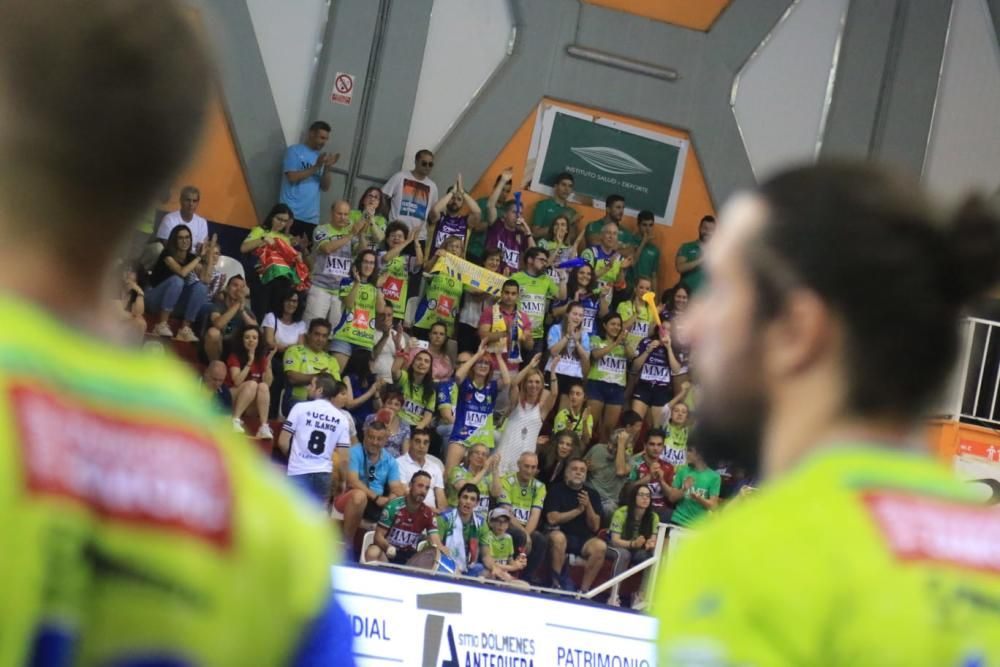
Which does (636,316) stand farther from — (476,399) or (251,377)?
(251,377)

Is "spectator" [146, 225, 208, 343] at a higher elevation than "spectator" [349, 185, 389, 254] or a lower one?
lower

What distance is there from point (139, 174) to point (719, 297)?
819 mm

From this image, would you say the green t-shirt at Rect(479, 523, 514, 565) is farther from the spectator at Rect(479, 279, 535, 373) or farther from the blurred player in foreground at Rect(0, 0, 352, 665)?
the blurred player in foreground at Rect(0, 0, 352, 665)

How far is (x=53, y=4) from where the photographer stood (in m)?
1.37

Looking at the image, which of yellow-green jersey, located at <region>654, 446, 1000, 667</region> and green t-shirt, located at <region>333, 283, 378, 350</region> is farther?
green t-shirt, located at <region>333, 283, 378, 350</region>

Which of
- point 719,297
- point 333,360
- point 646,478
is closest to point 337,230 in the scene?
point 333,360

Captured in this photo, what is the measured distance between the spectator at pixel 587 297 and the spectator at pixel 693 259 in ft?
6.26

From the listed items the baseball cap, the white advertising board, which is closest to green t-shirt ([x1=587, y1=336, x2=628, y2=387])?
the baseball cap

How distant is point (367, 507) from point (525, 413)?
2.84 meters

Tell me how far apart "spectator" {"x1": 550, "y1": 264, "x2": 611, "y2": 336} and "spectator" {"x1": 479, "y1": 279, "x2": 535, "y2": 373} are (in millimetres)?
617

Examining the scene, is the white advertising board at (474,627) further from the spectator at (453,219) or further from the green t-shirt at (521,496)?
the spectator at (453,219)

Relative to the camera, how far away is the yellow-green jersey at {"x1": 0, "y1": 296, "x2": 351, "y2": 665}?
1.31 meters

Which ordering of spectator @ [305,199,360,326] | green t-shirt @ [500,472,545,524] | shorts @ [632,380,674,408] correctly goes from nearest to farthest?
green t-shirt @ [500,472,545,524]
spectator @ [305,199,360,326]
shorts @ [632,380,674,408]

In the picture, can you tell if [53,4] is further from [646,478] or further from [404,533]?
[646,478]
